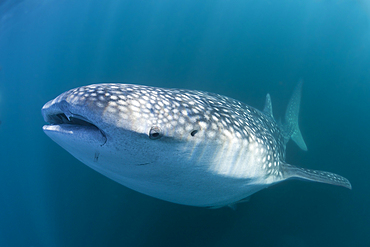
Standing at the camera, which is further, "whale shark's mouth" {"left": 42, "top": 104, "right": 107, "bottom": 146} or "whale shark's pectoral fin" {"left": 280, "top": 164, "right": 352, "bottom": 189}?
"whale shark's pectoral fin" {"left": 280, "top": 164, "right": 352, "bottom": 189}

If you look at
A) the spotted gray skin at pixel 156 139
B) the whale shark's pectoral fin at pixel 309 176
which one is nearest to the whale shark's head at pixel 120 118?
the spotted gray skin at pixel 156 139

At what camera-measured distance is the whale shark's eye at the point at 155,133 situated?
104 centimetres

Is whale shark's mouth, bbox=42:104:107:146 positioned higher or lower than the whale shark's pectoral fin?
higher

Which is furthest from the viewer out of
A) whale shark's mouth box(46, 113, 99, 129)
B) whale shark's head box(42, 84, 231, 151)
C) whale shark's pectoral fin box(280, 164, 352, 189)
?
whale shark's pectoral fin box(280, 164, 352, 189)

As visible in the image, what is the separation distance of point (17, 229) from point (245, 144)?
8.41 m

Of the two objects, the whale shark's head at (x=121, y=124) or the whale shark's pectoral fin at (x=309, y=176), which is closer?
the whale shark's head at (x=121, y=124)

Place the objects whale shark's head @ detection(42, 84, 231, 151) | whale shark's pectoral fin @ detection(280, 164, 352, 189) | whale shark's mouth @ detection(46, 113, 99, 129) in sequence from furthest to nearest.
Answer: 1. whale shark's pectoral fin @ detection(280, 164, 352, 189)
2. whale shark's mouth @ detection(46, 113, 99, 129)
3. whale shark's head @ detection(42, 84, 231, 151)

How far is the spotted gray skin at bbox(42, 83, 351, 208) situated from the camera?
3.32ft

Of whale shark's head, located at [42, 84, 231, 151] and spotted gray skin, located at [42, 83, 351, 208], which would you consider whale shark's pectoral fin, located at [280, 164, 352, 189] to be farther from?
whale shark's head, located at [42, 84, 231, 151]

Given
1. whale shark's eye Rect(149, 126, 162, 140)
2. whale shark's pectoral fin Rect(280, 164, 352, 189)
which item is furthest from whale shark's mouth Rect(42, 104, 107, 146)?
whale shark's pectoral fin Rect(280, 164, 352, 189)

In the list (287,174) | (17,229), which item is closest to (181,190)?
(287,174)

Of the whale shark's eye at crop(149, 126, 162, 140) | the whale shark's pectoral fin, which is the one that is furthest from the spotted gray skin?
the whale shark's pectoral fin

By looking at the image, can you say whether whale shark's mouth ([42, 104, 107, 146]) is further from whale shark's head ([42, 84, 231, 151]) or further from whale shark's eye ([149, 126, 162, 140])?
whale shark's eye ([149, 126, 162, 140])

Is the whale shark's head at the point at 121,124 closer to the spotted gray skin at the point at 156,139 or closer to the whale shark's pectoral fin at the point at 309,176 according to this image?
the spotted gray skin at the point at 156,139
